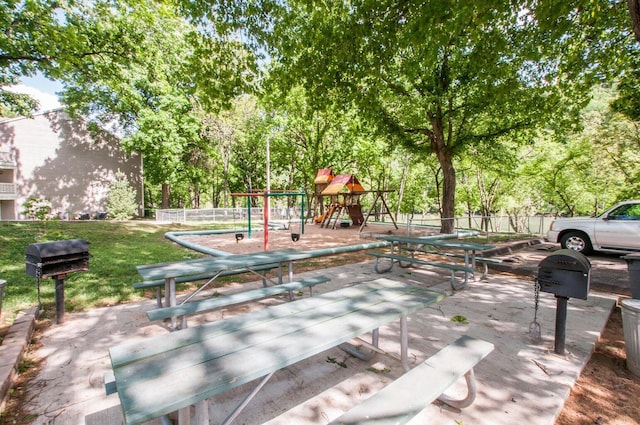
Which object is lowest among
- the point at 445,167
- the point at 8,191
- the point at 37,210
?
the point at 37,210

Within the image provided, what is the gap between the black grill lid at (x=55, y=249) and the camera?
3.39m

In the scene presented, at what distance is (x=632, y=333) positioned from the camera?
2.73 meters

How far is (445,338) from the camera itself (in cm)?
335

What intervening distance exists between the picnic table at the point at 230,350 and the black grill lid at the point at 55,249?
8.73 feet

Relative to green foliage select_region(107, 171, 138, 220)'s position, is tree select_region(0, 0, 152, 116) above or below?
above

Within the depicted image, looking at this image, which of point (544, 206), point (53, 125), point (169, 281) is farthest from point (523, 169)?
point (53, 125)

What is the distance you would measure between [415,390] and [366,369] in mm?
1178

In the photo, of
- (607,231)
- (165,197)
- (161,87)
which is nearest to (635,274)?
(607,231)

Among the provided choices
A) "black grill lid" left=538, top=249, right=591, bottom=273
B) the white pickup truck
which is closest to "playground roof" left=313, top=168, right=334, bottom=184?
the white pickup truck

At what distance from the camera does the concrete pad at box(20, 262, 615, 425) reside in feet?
7.14

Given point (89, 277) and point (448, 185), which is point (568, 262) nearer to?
point (89, 277)

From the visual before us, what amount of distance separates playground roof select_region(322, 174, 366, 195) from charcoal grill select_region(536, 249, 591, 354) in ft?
39.3

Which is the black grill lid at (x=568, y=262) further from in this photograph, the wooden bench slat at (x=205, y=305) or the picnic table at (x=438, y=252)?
the wooden bench slat at (x=205, y=305)

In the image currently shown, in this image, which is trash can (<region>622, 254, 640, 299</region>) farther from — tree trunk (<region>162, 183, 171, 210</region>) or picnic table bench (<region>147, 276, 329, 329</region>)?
tree trunk (<region>162, 183, 171, 210</region>)
